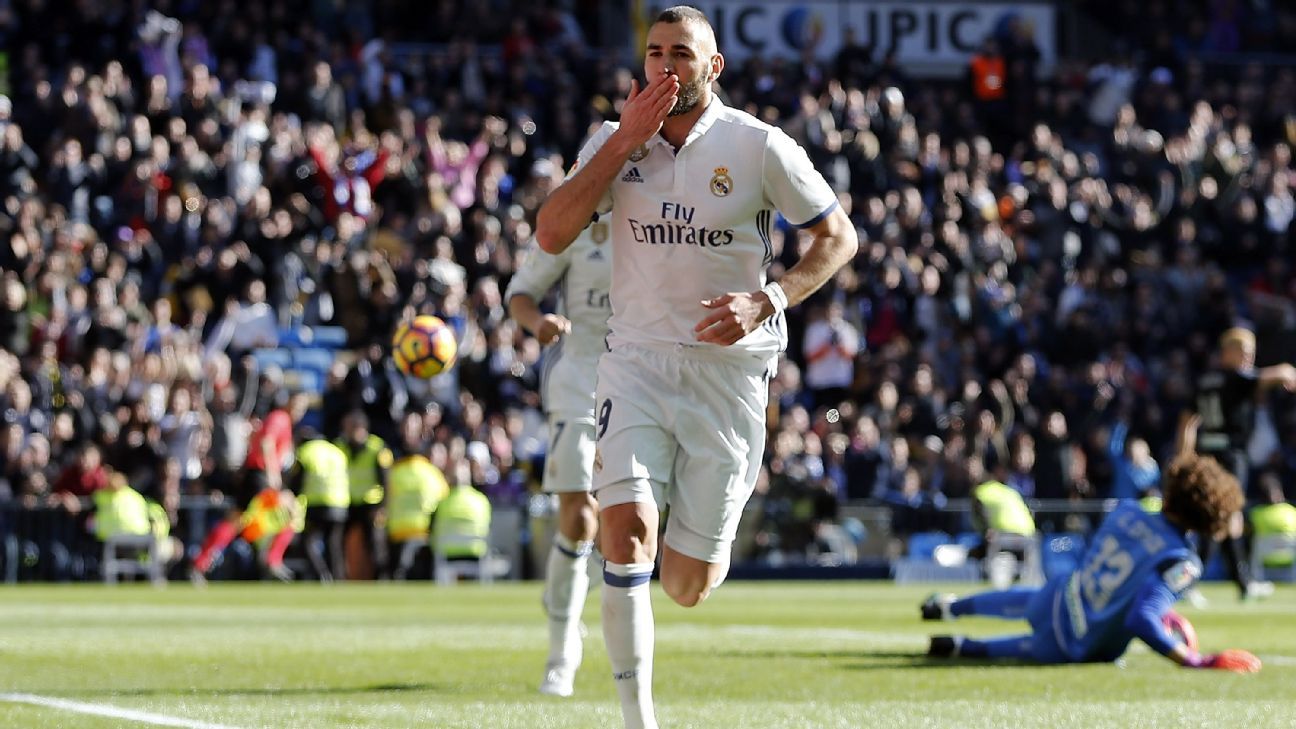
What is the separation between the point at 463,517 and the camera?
2494 cm

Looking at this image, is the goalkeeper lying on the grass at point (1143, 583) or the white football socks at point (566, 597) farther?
the goalkeeper lying on the grass at point (1143, 583)

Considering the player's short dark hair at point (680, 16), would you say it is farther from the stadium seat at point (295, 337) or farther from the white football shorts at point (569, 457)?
the stadium seat at point (295, 337)

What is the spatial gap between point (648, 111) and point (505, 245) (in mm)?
21816

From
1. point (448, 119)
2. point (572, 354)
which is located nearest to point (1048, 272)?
point (448, 119)

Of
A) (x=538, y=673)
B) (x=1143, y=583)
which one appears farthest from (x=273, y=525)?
(x=1143, y=583)

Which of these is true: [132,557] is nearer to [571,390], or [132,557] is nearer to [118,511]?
[118,511]

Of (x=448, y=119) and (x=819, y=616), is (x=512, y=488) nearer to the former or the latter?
(x=448, y=119)

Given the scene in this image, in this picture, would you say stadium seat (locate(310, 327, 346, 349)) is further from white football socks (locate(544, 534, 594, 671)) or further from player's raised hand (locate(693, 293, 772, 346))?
player's raised hand (locate(693, 293, 772, 346))

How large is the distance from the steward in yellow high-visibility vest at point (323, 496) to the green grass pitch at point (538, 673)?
20.7ft

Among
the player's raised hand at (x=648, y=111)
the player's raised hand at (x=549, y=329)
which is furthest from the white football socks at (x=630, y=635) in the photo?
the player's raised hand at (x=549, y=329)

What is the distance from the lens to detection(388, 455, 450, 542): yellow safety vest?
24.8m

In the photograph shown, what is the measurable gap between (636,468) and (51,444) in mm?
19305

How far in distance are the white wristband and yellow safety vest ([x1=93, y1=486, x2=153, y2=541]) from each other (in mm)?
18475

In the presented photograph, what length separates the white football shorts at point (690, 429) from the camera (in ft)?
22.4
